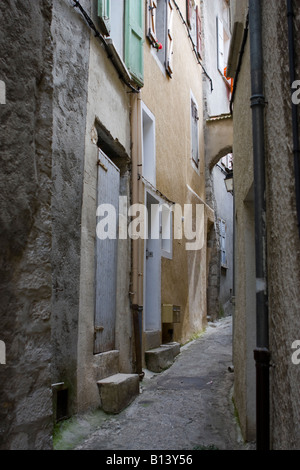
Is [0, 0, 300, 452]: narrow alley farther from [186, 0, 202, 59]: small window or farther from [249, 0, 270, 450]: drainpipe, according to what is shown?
[186, 0, 202, 59]: small window

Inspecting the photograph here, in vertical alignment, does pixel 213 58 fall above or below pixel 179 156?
above

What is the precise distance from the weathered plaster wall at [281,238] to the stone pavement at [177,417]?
139cm

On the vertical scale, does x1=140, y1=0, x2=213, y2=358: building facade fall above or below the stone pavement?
above

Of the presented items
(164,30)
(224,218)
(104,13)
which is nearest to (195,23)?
(164,30)

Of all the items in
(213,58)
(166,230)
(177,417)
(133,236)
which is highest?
(213,58)

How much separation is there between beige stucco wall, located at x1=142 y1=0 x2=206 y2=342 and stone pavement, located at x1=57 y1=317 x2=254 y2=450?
6.32ft

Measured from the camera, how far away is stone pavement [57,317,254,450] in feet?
13.5

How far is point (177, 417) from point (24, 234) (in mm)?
3179

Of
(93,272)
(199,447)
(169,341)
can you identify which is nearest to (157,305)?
(169,341)

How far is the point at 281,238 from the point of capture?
2639 millimetres

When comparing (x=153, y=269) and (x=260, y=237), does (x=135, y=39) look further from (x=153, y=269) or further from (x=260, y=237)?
(x=260, y=237)

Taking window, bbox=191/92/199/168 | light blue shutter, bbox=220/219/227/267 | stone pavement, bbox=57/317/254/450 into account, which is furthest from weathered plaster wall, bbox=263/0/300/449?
light blue shutter, bbox=220/219/227/267

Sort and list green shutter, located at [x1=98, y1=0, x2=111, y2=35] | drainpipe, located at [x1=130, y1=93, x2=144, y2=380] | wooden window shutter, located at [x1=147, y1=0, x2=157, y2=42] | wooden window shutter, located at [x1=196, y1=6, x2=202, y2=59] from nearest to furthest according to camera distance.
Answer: green shutter, located at [x1=98, y1=0, x2=111, y2=35]
drainpipe, located at [x1=130, y1=93, x2=144, y2=380]
wooden window shutter, located at [x1=147, y1=0, x2=157, y2=42]
wooden window shutter, located at [x1=196, y1=6, x2=202, y2=59]

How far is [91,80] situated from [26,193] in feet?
10.7
